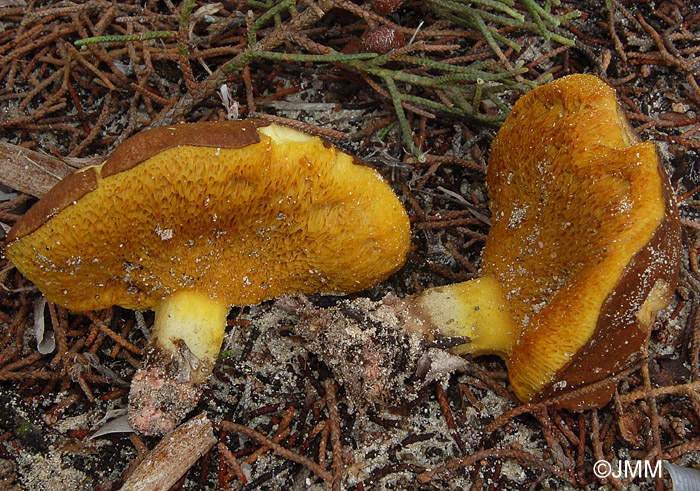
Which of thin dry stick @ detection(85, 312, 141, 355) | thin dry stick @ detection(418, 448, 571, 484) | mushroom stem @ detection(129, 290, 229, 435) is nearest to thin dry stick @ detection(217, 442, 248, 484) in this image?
mushroom stem @ detection(129, 290, 229, 435)

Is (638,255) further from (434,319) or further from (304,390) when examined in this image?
(304,390)

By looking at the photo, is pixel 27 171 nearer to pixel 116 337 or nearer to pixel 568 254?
pixel 116 337

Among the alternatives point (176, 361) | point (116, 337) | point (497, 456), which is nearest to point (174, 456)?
point (176, 361)

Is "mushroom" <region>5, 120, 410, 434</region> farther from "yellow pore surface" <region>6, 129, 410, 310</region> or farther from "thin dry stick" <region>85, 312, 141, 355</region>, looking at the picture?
"thin dry stick" <region>85, 312, 141, 355</region>

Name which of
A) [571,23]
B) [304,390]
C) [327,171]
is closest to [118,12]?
[327,171]

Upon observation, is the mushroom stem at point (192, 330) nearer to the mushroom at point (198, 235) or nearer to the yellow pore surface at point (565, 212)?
the mushroom at point (198, 235)
